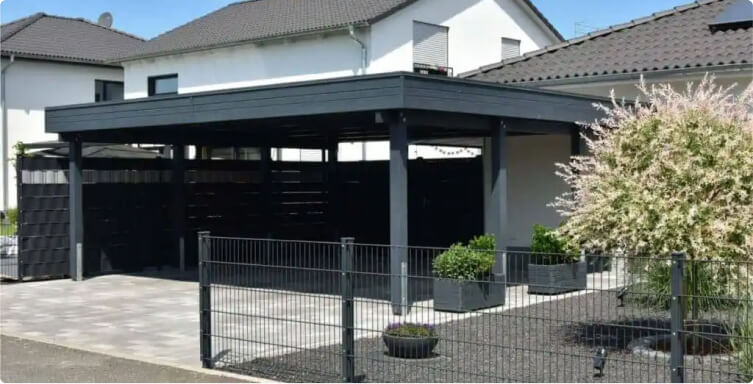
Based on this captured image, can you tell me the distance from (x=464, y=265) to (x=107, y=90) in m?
23.0

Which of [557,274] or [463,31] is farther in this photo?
[463,31]

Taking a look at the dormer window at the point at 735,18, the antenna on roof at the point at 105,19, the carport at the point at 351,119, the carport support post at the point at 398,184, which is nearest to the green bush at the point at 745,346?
the carport at the point at 351,119

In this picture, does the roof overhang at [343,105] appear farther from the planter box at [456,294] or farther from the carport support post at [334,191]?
the carport support post at [334,191]

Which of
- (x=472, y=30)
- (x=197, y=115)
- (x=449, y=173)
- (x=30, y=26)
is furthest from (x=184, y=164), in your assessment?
(x=30, y=26)

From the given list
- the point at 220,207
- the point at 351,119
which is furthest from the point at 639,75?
the point at 220,207

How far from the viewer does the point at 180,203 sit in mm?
16609

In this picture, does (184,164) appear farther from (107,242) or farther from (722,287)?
(722,287)

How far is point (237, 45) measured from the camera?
72.9ft

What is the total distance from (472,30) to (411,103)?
12.7 metres

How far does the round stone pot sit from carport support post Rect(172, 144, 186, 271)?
9597mm

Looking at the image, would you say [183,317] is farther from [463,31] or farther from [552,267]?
[463,31]

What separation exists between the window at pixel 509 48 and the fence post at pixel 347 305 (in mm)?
17727

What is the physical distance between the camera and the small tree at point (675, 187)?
7316 mm

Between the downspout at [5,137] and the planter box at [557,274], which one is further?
the downspout at [5,137]
